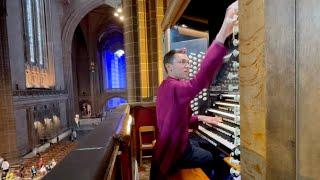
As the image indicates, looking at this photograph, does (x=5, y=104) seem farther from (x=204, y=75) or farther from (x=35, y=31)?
(x=204, y=75)

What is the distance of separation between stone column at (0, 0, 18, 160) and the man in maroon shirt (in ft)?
38.4

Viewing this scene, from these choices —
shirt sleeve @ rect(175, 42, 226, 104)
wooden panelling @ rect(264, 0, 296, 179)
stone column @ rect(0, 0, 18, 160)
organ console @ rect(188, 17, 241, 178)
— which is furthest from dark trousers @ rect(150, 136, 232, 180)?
stone column @ rect(0, 0, 18, 160)

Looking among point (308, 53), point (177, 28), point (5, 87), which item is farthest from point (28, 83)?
point (308, 53)

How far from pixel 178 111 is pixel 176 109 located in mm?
26

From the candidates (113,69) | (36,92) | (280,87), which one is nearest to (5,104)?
(36,92)

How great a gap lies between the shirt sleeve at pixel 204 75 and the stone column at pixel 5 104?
473 inches

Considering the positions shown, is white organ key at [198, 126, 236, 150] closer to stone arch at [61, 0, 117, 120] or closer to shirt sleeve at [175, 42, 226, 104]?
shirt sleeve at [175, 42, 226, 104]

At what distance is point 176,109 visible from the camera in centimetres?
216

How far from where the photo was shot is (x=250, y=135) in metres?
0.82

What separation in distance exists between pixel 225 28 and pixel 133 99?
4229 mm

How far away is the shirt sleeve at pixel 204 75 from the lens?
1.96 meters

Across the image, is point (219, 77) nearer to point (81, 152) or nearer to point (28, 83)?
point (81, 152)

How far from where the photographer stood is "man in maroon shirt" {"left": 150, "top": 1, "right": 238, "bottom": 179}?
80.2 inches

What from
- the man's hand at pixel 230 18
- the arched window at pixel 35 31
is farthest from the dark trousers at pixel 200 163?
the arched window at pixel 35 31
